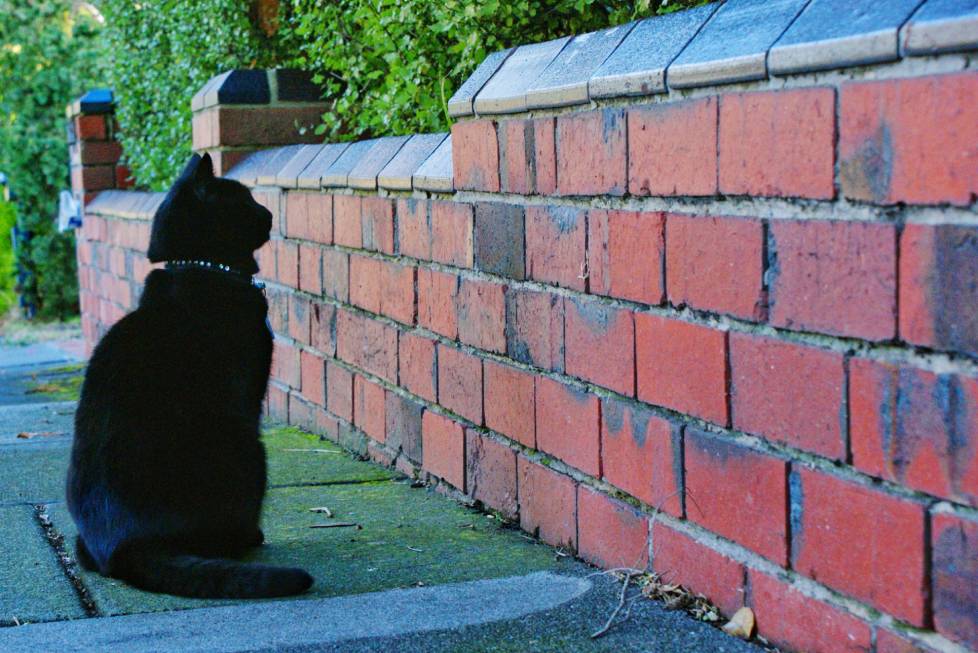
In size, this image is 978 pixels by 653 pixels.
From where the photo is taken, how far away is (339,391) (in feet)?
14.9

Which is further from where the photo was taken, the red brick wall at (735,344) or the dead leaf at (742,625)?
the dead leaf at (742,625)

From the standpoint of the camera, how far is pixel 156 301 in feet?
10.9

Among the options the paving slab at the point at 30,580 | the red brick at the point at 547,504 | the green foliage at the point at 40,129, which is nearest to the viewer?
the paving slab at the point at 30,580

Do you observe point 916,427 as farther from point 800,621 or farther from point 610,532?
point 610,532

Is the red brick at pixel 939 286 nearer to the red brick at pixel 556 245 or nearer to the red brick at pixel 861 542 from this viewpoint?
the red brick at pixel 861 542

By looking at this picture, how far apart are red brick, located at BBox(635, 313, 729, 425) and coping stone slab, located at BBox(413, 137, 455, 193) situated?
3.62ft

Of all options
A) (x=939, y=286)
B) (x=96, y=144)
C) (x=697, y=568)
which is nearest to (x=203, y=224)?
(x=697, y=568)

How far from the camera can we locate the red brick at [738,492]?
2.15m

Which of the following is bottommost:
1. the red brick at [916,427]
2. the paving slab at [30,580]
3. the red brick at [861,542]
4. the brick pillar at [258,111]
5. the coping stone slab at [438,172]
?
the paving slab at [30,580]

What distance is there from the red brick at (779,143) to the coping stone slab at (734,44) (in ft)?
0.15

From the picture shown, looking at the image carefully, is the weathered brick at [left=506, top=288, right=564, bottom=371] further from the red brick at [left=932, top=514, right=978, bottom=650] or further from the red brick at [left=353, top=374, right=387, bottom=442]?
the red brick at [left=932, top=514, right=978, bottom=650]

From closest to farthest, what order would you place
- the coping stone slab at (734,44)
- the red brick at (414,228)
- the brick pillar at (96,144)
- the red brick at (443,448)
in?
the coping stone slab at (734,44) < the red brick at (443,448) < the red brick at (414,228) < the brick pillar at (96,144)

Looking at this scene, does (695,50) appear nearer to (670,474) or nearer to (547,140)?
(547,140)

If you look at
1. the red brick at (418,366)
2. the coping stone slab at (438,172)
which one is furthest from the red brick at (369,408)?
A: the coping stone slab at (438,172)
